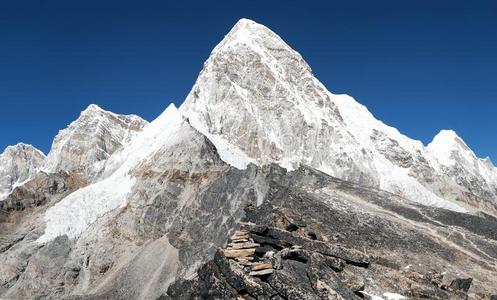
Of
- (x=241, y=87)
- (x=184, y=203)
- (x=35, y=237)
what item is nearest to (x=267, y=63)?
(x=241, y=87)

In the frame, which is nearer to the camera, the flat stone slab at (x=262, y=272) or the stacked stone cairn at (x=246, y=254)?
the flat stone slab at (x=262, y=272)

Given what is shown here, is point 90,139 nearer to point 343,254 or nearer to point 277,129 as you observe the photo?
point 277,129

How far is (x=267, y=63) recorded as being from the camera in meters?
124

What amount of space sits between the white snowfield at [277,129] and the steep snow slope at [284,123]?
20 centimetres

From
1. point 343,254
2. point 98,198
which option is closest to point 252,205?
point 343,254

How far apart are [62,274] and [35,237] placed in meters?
12.2

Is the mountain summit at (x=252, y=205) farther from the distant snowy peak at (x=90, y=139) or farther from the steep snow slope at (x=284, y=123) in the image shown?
the distant snowy peak at (x=90, y=139)

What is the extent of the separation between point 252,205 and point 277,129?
257 ft

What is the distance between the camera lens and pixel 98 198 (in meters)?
88.6

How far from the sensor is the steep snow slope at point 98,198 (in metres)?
82.9

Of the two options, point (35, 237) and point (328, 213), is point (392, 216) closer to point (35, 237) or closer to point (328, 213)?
point (328, 213)

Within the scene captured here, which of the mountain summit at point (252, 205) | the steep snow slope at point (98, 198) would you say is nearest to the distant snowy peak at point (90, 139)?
the mountain summit at point (252, 205)

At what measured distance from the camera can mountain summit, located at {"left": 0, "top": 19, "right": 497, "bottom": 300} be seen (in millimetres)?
21453

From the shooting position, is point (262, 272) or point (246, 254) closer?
point (262, 272)
